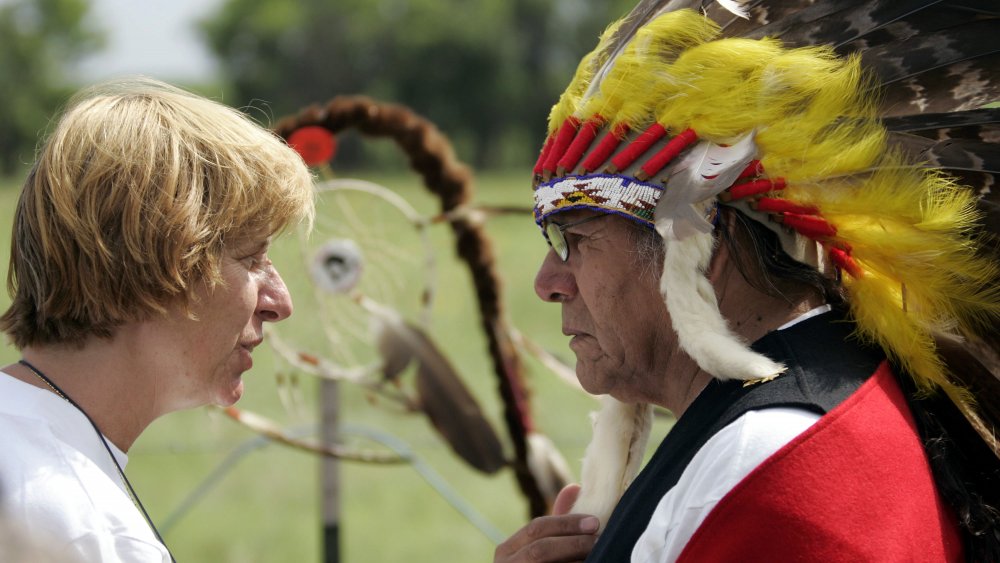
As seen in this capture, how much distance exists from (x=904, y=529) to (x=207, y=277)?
44.5 inches

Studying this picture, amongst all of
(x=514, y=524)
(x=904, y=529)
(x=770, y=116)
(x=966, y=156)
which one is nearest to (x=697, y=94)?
(x=770, y=116)

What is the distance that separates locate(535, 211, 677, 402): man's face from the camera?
1.73 meters

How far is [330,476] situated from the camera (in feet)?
12.1

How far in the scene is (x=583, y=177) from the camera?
5.72 ft

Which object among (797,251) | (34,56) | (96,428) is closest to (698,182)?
(797,251)

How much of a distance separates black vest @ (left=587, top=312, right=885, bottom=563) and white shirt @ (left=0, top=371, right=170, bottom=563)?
0.69m

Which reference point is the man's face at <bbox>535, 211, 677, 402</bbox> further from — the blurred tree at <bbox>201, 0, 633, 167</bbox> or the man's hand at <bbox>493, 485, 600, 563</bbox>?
the blurred tree at <bbox>201, 0, 633, 167</bbox>

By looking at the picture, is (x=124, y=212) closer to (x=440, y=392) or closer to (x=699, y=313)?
(x=699, y=313)

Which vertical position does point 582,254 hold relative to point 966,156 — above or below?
below

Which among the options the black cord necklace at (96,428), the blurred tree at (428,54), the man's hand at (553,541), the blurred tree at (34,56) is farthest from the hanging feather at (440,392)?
the blurred tree at (428,54)

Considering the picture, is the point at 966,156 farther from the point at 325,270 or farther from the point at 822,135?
the point at 325,270

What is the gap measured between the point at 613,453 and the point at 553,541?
245 millimetres

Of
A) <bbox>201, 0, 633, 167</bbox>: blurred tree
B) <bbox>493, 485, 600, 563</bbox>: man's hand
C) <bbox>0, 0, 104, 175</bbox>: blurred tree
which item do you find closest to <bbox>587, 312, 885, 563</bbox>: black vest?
<bbox>493, 485, 600, 563</bbox>: man's hand

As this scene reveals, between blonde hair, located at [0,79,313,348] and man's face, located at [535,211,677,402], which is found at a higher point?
blonde hair, located at [0,79,313,348]
